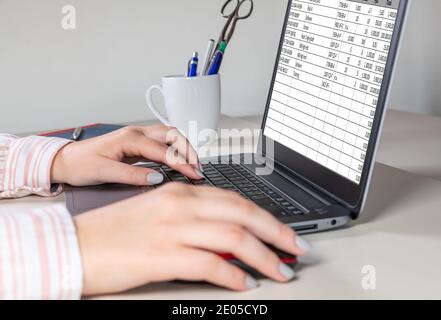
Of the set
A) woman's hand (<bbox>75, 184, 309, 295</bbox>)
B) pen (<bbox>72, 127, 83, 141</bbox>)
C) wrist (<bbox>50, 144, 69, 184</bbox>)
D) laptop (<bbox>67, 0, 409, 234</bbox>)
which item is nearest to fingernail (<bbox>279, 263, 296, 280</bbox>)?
woman's hand (<bbox>75, 184, 309, 295</bbox>)

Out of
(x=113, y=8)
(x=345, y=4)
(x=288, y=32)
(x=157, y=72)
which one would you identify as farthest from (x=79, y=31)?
(x=345, y=4)

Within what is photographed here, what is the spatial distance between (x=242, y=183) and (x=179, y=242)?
0.31 meters

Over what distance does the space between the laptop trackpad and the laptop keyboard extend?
0.06 metres

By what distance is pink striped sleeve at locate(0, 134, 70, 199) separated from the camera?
900mm

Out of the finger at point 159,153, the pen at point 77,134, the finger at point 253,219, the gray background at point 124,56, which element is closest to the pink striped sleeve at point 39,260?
the finger at point 253,219

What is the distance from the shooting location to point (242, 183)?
86 centimetres

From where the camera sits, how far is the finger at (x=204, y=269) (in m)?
0.54

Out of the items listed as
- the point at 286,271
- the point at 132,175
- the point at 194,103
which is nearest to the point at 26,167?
the point at 132,175

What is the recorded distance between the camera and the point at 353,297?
21.3 inches

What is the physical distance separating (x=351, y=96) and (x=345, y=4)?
0.44ft
